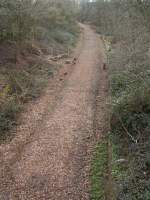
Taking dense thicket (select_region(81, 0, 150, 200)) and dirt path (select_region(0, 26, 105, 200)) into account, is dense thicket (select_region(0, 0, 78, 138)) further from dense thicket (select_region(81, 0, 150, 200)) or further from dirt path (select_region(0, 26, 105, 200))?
dense thicket (select_region(81, 0, 150, 200))

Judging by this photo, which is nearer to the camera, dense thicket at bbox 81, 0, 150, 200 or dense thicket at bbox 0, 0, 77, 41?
dense thicket at bbox 81, 0, 150, 200

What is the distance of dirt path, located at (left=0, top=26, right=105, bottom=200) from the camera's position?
8.64m

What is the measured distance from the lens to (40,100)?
1516 centimetres

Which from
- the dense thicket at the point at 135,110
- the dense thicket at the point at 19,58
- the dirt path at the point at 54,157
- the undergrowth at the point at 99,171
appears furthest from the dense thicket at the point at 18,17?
the undergrowth at the point at 99,171

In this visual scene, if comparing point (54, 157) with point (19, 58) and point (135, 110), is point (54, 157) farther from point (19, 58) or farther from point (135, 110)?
point (19, 58)

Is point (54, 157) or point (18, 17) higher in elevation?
point (18, 17)

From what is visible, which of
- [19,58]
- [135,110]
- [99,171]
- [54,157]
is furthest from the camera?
[19,58]

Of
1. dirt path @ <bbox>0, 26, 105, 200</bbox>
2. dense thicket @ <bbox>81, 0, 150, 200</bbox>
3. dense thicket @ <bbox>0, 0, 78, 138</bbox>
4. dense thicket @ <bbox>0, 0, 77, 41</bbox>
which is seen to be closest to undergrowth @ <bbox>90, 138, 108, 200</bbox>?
dirt path @ <bbox>0, 26, 105, 200</bbox>

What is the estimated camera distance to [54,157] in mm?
10234

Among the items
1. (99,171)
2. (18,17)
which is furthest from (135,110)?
(18,17)

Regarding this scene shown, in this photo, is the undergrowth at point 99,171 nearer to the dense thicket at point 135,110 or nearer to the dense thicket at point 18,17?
the dense thicket at point 135,110

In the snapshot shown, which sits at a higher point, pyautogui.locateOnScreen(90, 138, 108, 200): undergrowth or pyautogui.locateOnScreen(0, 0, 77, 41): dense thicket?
pyautogui.locateOnScreen(0, 0, 77, 41): dense thicket

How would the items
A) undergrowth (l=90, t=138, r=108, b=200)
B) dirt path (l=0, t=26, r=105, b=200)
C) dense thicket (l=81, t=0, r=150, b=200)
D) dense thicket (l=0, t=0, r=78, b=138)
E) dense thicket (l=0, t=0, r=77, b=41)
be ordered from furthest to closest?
1. dense thicket (l=0, t=0, r=77, b=41)
2. dense thicket (l=0, t=0, r=78, b=138)
3. dirt path (l=0, t=26, r=105, b=200)
4. undergrowth (l=90, t=138, r=108, b=200)
5. dense thicket (l=81, t=0, r=150, b=200)

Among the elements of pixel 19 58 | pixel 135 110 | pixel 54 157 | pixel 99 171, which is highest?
pixel 135 110
